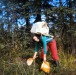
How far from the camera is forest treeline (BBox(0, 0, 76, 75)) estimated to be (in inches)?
293

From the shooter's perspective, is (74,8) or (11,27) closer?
(74,8)

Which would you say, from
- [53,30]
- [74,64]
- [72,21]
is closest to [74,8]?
[72,21]

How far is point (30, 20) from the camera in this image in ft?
28.6

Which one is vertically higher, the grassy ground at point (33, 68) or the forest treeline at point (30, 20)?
the forest treeline at point (30, 20)

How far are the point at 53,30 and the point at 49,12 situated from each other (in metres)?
0.88

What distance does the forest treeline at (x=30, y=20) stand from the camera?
7453mm

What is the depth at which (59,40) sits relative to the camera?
26.5 feet

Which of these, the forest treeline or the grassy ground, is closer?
the grassy ground

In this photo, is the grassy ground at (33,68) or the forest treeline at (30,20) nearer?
the grassy ground at (33,68)

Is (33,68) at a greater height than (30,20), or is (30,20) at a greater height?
(30,20)

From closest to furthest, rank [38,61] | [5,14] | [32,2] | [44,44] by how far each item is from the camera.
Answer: [44,44] → [38,61] → [32,2] → [5,14]

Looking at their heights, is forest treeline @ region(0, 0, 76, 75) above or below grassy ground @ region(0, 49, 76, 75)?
above

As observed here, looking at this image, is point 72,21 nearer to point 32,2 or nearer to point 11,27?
point 32,2

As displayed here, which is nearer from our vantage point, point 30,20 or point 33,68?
point 33,68
